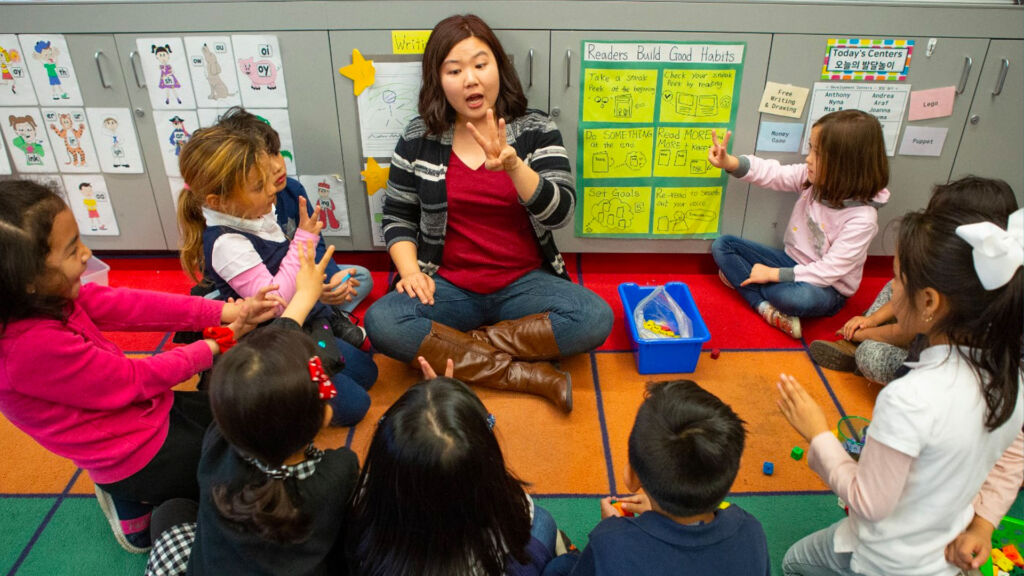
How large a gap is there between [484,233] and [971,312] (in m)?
1.36

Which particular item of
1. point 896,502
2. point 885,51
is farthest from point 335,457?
point 885,51

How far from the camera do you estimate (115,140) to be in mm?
2373

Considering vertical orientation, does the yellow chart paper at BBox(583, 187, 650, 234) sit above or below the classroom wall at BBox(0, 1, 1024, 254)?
below

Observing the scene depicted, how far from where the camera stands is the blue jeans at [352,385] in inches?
73.5

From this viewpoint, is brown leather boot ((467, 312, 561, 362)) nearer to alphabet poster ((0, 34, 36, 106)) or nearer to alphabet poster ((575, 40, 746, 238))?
alphabet poster ((575, 40, 746, 238))

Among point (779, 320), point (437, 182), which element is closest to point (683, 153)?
point (779, 320)

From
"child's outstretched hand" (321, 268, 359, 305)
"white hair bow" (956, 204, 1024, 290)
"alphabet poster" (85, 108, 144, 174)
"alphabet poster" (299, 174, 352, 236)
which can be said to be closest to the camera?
"white hair bow" (956, 204, 1024, 290)

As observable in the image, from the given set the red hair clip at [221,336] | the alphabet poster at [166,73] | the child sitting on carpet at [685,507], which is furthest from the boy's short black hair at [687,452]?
the alphabet poster at [166,73]

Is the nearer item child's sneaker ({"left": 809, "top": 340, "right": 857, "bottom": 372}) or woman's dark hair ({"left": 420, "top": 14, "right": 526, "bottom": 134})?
woman's dark hair ({"left": 420, "top": 14, "right": 526, "bottom": 134})

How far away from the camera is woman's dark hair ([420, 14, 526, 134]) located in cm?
196

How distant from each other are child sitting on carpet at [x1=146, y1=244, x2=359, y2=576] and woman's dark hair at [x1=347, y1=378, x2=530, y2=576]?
8cm

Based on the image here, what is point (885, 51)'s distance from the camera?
2191 millimetres

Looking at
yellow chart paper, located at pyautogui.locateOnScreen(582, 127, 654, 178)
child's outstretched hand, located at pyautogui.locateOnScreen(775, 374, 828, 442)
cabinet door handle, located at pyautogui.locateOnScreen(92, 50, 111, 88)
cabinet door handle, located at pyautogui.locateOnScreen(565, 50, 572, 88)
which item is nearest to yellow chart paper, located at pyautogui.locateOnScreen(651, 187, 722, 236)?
yellow chart paper, located at pyautogui.locateOnScreen(582, 127, 654, 178)

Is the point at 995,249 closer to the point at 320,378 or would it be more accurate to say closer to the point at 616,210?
the point at 320,378
